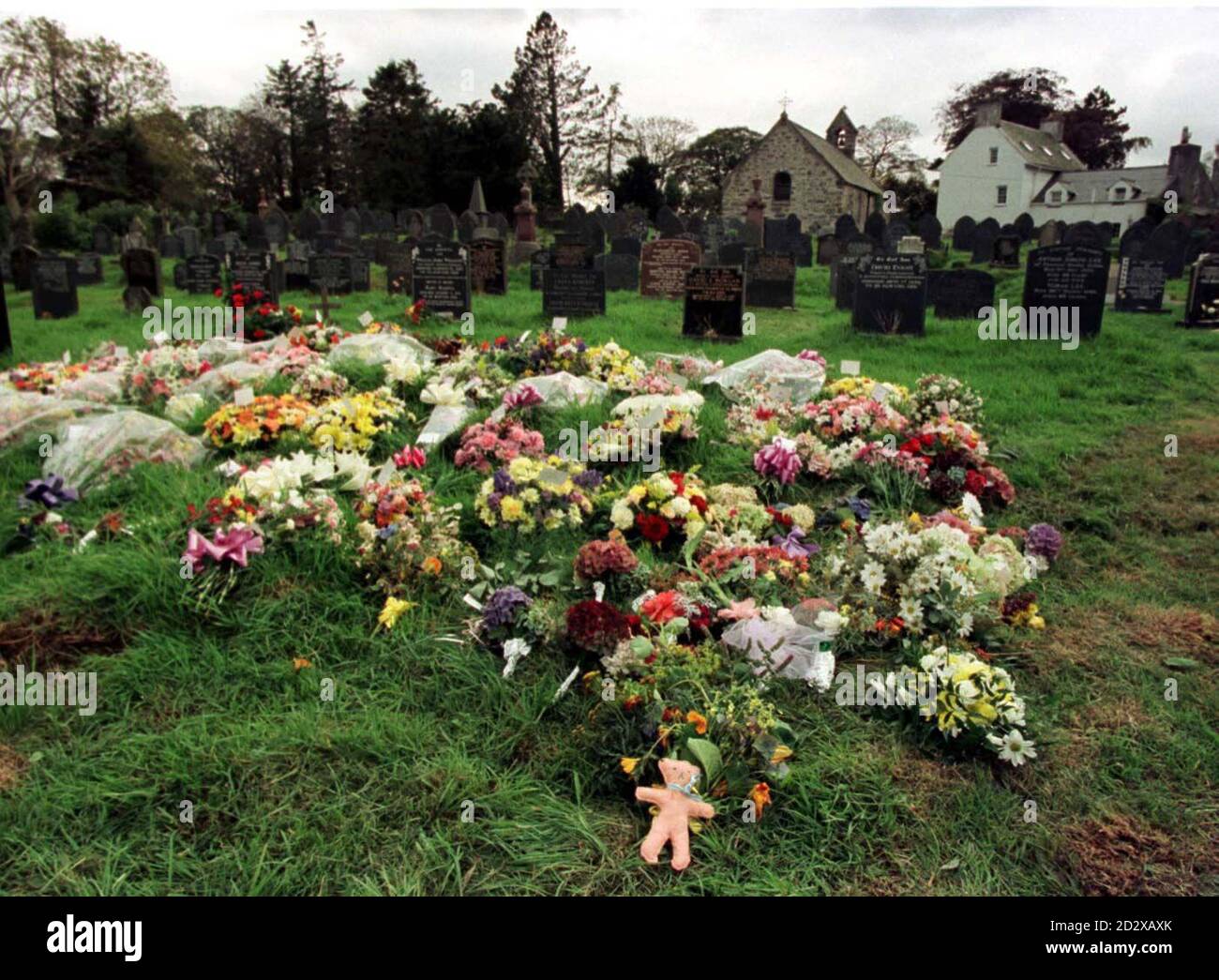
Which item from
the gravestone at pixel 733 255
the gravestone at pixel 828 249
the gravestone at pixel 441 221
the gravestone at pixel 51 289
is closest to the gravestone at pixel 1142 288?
the gravestone at pixel 733 255

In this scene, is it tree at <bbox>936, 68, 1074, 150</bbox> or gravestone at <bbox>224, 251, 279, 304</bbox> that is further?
tree at <bbox>936, 68, 1074, 150</bbox>

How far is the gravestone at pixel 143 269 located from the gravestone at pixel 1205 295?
632 inches

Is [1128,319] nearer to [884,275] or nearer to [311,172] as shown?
[884,275]

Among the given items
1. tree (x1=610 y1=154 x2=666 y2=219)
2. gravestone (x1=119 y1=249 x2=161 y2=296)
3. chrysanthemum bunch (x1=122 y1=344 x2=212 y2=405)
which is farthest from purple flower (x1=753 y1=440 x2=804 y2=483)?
tree (x1=610 y1=154 x2=666 y2=219)

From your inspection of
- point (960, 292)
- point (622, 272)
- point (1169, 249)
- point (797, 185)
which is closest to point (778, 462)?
point (960, 292)

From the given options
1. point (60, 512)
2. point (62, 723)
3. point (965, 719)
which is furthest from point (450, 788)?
point (60, 512)

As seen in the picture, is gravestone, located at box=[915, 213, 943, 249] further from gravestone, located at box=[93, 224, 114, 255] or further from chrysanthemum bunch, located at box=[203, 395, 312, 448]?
gravestone, located at box=[93, 224, 114, 255]

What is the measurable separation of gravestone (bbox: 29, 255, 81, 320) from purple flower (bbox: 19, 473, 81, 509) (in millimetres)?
10436

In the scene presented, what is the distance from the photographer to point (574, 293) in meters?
11.7

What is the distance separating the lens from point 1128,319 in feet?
40.3

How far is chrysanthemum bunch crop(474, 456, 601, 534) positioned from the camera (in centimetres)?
441

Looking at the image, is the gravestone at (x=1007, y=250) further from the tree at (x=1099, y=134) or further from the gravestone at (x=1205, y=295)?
the tree at (x=1099, y=134)

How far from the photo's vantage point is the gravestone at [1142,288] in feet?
42.5

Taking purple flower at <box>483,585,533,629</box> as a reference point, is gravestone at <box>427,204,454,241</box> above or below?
above
